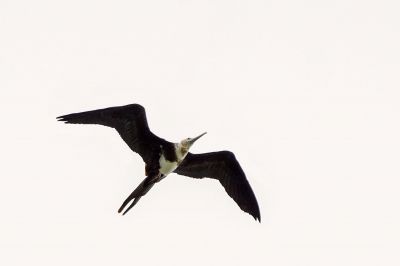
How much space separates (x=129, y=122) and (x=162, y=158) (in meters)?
0.59

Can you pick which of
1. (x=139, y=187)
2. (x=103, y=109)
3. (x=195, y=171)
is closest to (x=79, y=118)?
(x=103, y=109)

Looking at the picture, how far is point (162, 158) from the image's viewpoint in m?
9.91

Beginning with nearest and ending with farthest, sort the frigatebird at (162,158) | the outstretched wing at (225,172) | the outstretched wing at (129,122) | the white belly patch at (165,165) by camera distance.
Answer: the outstretched wing at (129,122), the frigatebird at (162,158), the white belly patch at (165,165), the outstretched wing at (225,172)

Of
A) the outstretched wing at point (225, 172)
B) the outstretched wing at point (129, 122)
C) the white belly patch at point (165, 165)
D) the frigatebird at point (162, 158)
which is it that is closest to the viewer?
the outstretched wing at point (129, 122)

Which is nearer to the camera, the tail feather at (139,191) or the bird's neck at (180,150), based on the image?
the tail feather at (139,191)

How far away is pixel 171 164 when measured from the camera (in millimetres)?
9930

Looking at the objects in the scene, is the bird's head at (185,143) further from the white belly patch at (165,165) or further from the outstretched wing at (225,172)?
the outstretched wing at (225,172)

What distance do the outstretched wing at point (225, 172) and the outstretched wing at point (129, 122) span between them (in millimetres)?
576

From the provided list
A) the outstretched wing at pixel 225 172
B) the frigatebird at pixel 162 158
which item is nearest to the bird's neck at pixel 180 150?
the frigatebird at pixel 162 158

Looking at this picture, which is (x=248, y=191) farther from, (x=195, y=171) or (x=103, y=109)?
(x=103, y=109)

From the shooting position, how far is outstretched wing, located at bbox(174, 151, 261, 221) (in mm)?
10352

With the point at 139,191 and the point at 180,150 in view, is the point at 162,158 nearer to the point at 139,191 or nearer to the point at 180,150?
the point at 180,150

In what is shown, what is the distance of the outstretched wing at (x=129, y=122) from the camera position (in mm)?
9586

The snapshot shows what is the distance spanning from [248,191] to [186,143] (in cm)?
108
